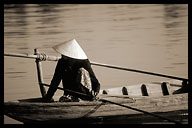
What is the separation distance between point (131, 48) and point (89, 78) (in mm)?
4499

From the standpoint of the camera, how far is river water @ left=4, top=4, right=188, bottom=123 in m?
5.70

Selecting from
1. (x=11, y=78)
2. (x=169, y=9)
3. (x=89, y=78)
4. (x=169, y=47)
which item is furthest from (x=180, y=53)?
(x=169, y=9)

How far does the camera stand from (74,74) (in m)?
3.12

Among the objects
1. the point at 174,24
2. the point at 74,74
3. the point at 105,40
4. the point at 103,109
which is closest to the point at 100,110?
the point at 103,109

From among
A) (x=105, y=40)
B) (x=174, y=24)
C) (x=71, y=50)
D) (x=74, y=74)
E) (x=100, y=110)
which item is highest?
(x=174, y=24)

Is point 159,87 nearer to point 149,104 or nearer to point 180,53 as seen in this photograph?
point 149,104

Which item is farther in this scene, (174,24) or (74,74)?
(174,24)

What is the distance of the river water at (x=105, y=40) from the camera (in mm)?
5699

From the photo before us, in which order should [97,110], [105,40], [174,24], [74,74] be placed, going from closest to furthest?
[74,74]
[97,110]
[105,40]
[174,24]

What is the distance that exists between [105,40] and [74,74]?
17.9ft

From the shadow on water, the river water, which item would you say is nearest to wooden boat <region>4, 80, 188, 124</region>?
the river water

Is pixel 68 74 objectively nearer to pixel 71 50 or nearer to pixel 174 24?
pixel 71 50

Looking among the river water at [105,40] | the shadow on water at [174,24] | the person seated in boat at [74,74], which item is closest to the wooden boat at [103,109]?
the person seated in boat at [74,74]

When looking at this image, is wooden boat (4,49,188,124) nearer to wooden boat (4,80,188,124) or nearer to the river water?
wooden boat (4,80,188,124)
